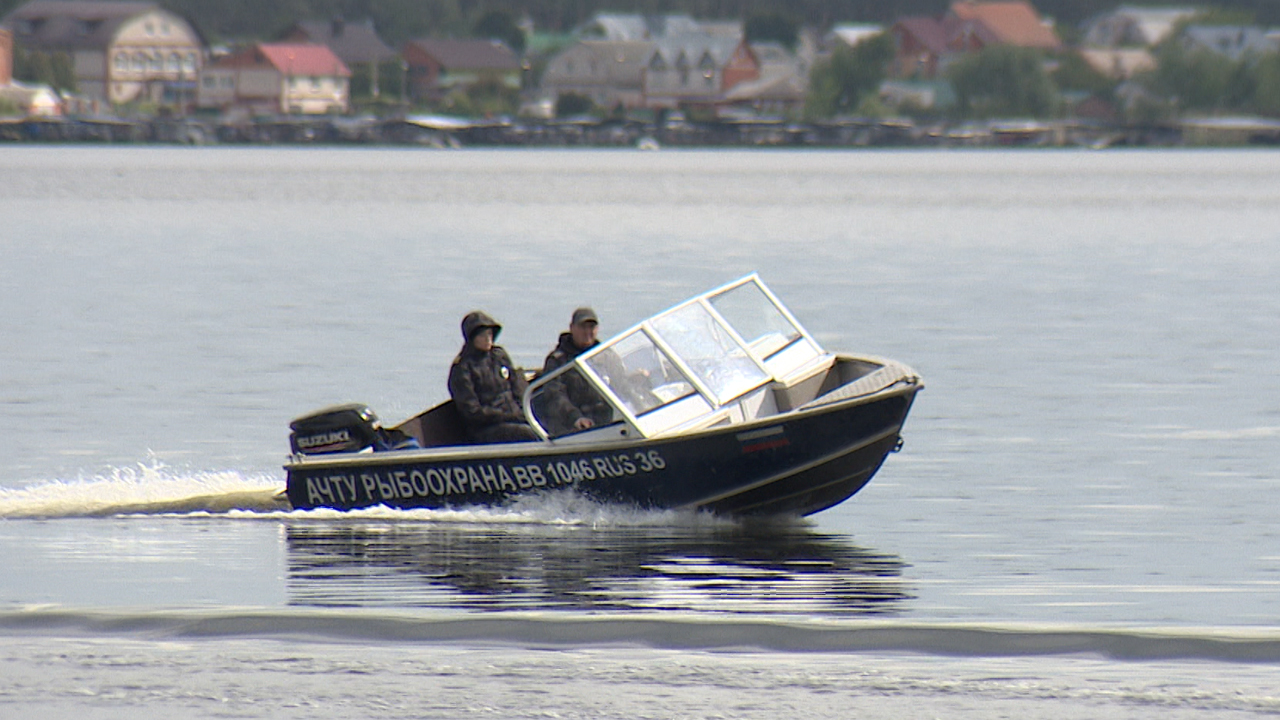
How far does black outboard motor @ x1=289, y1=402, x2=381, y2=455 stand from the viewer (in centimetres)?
1430

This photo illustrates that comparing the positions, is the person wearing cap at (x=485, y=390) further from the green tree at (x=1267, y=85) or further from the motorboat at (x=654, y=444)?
the green tree at (x=1267, y=85)

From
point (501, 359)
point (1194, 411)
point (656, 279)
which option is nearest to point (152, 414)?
point (501, 359)

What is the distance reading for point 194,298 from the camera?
39.3 meters

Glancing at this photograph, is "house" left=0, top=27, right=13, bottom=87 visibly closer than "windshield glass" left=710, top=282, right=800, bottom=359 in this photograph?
No

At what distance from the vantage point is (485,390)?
1425 cm

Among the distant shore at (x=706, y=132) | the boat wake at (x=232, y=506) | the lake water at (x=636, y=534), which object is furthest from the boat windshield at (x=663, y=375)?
the distant shore at (x=706, y=132)

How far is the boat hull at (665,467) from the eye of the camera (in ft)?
46.0

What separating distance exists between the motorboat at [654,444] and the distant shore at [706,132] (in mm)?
173336

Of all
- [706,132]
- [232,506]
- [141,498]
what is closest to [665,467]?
[232,506]

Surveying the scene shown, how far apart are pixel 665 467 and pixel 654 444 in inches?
8.9

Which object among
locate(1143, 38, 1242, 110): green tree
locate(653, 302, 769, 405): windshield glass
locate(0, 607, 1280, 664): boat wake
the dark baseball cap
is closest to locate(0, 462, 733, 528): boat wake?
locate(653, 302, 769, 405): windshield glass

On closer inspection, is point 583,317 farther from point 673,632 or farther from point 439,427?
point 673,632

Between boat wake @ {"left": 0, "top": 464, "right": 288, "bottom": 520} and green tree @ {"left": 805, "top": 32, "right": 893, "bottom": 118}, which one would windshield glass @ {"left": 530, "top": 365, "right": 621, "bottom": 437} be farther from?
green tree @ {"left": 805, "top": 32, "right": 893, "bottom": 118}

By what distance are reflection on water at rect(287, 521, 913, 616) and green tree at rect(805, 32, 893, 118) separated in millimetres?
183305
